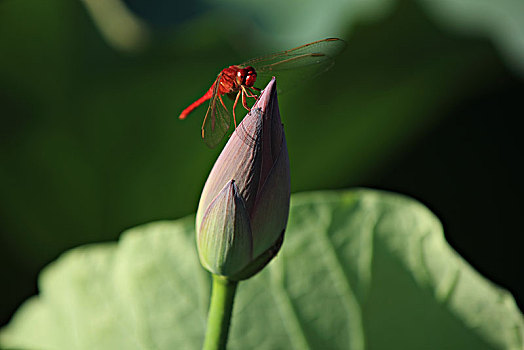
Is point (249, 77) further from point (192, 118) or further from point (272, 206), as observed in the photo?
point (192, 118)

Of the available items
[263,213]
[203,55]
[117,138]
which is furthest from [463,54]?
[263,213]

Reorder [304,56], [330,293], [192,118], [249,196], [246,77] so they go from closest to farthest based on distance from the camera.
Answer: [249,196] < [246,77] < [304,56] < [330,293] < [192,118]

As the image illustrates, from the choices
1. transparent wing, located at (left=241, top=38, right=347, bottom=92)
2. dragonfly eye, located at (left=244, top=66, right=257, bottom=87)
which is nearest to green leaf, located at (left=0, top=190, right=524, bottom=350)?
transparent wing, located at (left=241, top=38, right=347, bottom=92)

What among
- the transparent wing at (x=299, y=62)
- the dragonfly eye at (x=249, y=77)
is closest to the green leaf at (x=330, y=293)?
the transparent wing at (x=299, y=62)

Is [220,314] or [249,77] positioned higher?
[249,77]

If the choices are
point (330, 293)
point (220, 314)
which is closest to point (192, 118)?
point (330, 293)

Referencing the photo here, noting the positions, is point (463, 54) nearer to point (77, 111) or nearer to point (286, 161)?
point (77, 111)

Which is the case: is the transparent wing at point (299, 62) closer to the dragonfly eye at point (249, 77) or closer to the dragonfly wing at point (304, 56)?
the dragonfly wing at point (304, 56)
